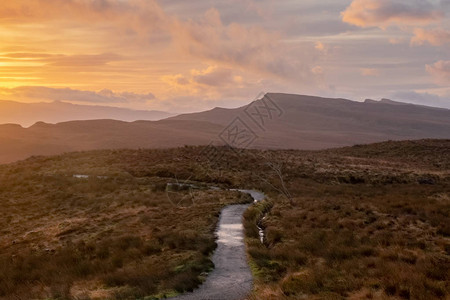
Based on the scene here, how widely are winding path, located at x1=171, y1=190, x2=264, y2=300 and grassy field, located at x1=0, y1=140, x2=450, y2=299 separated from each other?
411 mm

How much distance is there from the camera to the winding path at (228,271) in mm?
10797

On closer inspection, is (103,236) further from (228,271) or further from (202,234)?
(228,271)

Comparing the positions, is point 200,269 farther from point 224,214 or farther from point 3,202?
point 3,202

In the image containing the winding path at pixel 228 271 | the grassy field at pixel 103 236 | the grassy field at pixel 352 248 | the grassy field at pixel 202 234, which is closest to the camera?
the grassy field at pixel 352 248

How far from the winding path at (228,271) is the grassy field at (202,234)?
41cm

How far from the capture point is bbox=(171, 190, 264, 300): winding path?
10.8 meters

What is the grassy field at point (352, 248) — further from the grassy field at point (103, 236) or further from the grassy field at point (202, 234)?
the grassy field at point (103, 236)

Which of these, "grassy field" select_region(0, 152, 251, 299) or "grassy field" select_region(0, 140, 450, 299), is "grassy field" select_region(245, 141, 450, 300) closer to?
"grassy field" select_region(0, 140, 450, 299)

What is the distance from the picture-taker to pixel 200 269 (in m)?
12.8

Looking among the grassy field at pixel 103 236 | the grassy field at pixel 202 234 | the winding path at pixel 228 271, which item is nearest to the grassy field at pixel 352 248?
the grassy field at pixel 202 234

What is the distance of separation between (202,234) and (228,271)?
509 cm

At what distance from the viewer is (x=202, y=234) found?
1786cm

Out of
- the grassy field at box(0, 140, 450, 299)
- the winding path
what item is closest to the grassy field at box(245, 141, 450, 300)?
the grassy field at box(0, 140, 450, 299)

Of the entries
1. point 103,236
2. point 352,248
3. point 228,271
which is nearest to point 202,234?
point 228,271
